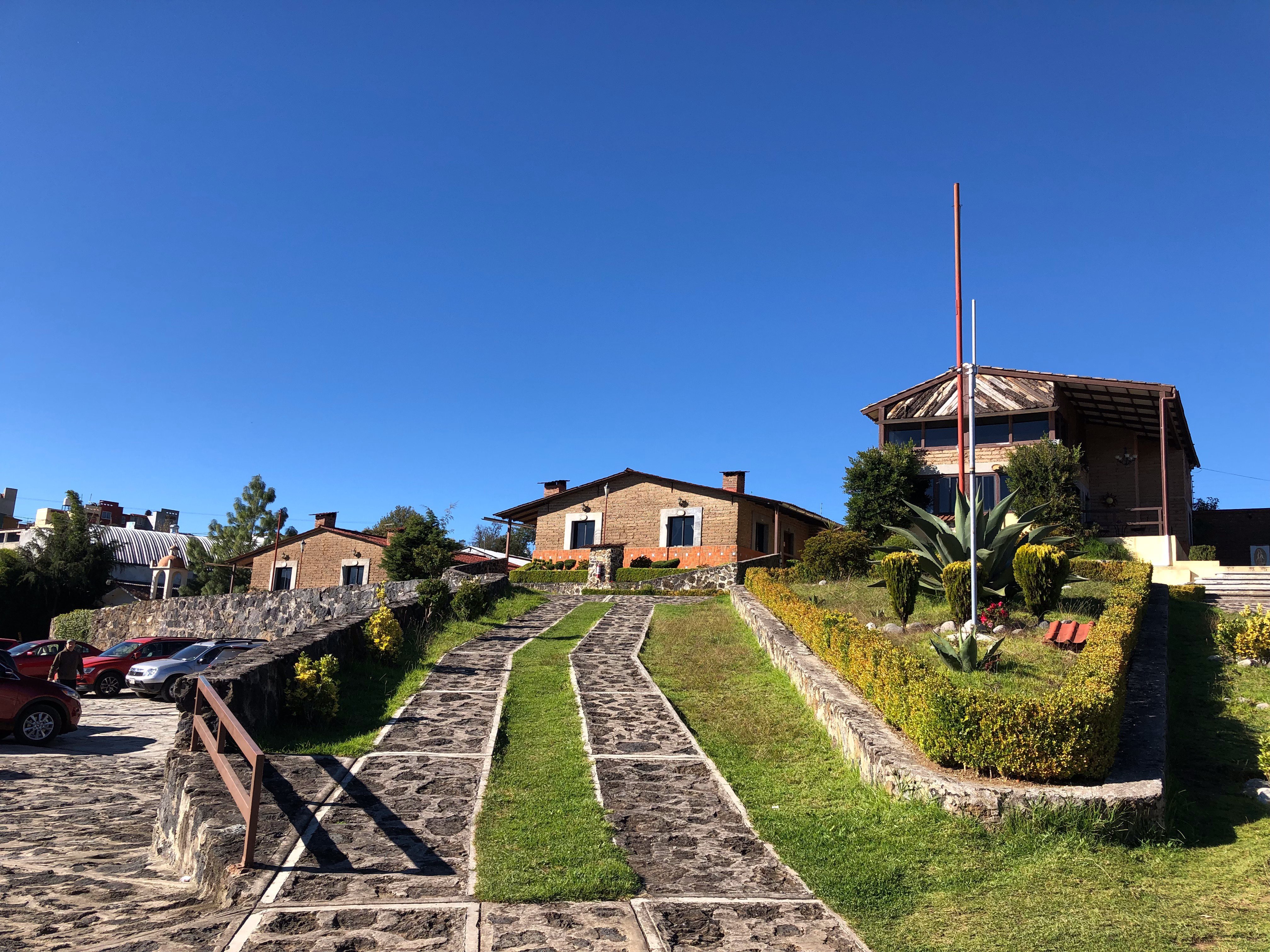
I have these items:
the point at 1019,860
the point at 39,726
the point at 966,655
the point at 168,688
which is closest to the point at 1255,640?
the point at 966,655

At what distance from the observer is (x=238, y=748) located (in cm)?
830

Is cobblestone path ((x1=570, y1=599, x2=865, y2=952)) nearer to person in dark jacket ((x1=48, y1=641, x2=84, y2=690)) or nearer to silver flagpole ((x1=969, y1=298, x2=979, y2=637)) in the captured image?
silver flagpole ((x1=969, y1=298, x2=979, y2=637))

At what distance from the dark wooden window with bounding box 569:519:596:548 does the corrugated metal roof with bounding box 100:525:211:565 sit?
40103 mm

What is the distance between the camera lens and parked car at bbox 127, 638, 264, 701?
65.3 ft

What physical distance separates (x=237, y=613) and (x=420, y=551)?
6081 mm

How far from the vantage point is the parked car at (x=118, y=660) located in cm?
2053

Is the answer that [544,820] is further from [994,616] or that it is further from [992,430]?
[992,430]

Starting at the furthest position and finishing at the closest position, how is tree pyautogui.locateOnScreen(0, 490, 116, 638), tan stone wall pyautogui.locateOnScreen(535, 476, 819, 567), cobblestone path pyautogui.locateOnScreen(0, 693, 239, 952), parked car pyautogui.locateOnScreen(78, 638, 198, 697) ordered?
tree pyautogui.locateOnScreen(0, 490, 116, 638) < tan stone wall pyautogui.locateOnScreen(535, 476, 819, 567) < parked car pyautogui.locateOnScreen(78, 638, 198, 697) < cobblestone path pyautogui.locateOnScreen(0, 693, 239, 952)

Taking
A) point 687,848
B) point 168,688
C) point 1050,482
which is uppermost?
point 1050,482

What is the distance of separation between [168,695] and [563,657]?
34.7ft

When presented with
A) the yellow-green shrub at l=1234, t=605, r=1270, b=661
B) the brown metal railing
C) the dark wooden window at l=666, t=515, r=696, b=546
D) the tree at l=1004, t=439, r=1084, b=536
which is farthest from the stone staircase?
the brown metal railing

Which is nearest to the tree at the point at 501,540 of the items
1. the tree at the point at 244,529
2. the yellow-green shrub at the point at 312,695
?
the tree at the point at 244,529

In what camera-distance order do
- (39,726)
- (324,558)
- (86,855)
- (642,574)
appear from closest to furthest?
(86,855) < (39,726) < (642,574) < (324,558)

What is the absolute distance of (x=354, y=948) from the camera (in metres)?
4.79
